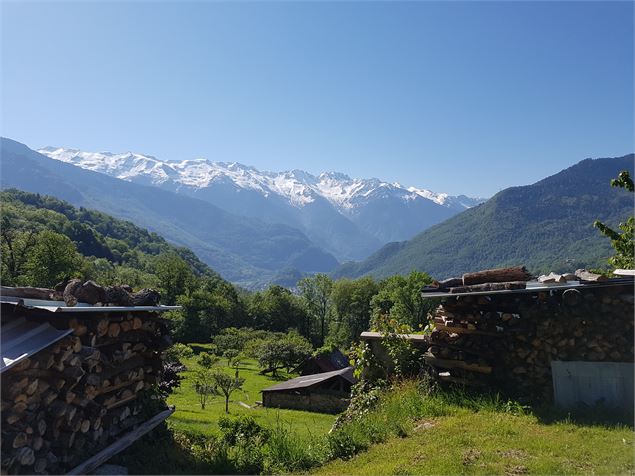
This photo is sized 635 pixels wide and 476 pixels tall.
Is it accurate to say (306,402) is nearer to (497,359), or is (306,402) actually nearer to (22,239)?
(497,359)

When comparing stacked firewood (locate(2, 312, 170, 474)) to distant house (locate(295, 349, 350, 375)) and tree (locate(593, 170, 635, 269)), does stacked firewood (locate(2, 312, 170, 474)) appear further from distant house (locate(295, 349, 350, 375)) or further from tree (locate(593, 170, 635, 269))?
distant house (locate(295, 349, 350, 375))

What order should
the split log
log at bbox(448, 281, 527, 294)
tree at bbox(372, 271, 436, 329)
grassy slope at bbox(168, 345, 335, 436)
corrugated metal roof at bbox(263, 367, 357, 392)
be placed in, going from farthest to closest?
tree at bbox(372, 271, 436, 329), corrugated metal roof at bbox(263, 367, 357, 392), grassy slope at bbox(168, 345, 335, 436), log at bbox(448, 281, 527, 294), the split log

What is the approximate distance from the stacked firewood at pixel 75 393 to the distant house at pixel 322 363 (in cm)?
4492

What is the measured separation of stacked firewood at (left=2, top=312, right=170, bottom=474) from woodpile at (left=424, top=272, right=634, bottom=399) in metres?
6.61

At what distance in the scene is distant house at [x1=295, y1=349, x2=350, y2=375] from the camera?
53.5 m

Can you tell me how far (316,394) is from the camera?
35.2m

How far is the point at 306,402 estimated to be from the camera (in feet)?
116

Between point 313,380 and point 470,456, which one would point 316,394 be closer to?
point 313,380

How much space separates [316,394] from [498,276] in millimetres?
27574

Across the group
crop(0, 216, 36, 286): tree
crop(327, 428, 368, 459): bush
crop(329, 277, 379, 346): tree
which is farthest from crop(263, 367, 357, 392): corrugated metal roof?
crop(329, 277, 379, 346): tree

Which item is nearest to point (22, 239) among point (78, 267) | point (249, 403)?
point (78, 267)

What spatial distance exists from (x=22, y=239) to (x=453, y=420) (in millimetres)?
70458

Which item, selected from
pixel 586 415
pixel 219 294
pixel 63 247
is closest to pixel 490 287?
pixel 586 415

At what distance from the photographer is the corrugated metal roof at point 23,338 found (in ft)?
20.6
